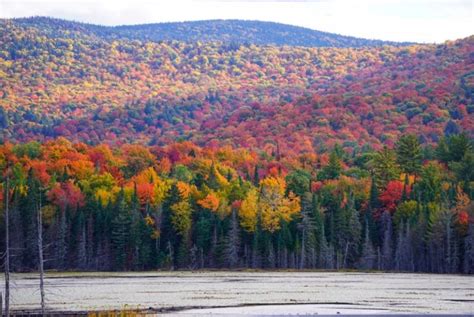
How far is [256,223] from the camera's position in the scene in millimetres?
135500

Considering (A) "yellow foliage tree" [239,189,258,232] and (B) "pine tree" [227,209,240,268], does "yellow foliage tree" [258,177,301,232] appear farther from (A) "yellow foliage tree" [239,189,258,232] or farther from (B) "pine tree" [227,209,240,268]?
(B) "pine tree" [227,209,240,268]

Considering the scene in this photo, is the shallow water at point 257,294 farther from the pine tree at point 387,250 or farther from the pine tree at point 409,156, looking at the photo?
the pine tree at point 409,156

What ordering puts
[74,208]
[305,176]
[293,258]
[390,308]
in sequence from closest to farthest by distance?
1. [390,308]
2. [293,258]
3. [74,208]
4. [305,176]

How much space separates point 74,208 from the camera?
5571 inches

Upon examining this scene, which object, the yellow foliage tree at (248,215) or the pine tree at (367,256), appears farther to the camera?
the yellow foliage tree at (248,215)

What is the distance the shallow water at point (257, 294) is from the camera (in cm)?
6744

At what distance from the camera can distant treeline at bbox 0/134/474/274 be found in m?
126

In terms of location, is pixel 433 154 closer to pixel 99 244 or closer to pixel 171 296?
pixel 99 244

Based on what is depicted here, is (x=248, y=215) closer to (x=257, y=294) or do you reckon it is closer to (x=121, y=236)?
(x=121, y=236)

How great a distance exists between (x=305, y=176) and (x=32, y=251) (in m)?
49.4

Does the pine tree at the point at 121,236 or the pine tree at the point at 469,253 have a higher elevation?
the pine tree at the point at 469,253

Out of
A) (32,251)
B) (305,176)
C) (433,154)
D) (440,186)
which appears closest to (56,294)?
(32,251)

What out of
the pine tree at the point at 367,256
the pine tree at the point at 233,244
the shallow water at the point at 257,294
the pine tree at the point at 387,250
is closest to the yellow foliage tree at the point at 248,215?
the pine tree at the point at 233,244

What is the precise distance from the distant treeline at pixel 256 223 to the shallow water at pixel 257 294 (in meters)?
13.0
